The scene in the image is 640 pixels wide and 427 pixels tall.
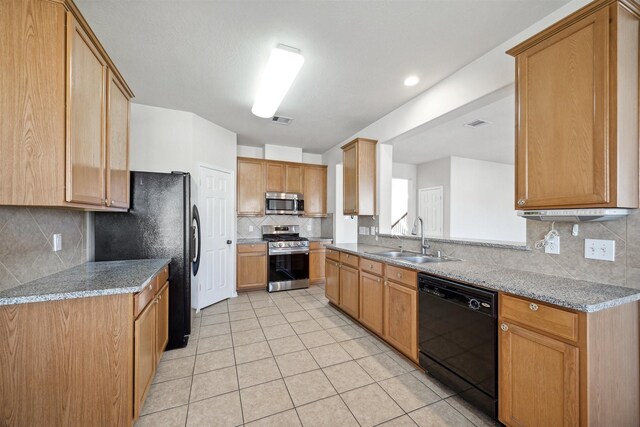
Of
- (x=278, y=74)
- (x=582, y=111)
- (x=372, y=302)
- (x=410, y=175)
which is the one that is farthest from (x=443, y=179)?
(x=278, y=74)

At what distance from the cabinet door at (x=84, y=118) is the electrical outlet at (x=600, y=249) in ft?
10.00

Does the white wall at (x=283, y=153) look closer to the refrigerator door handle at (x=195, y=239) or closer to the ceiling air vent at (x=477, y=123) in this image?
the refrigerator door handle at (x=195, y=239)

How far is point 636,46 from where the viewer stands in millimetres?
1352

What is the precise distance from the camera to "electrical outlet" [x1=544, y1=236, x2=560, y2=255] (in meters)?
1.71

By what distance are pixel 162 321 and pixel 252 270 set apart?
2151 millimetres

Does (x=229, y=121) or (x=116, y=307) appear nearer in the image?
(x=116, y=307)

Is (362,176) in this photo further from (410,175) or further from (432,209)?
(410,175)

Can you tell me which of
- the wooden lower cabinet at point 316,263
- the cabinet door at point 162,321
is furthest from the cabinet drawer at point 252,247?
the cabinet door at point 162,321

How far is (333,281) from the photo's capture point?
3561mm

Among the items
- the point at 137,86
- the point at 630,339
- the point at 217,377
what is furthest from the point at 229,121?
the point at 630,339

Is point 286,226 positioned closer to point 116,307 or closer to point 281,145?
point 281,145

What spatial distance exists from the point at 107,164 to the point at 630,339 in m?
3.40

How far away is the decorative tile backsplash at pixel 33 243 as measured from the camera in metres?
1.47

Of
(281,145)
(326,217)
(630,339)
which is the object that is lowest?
(630,339)
